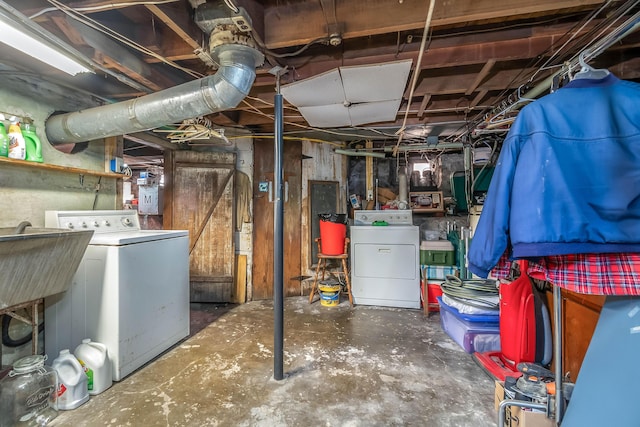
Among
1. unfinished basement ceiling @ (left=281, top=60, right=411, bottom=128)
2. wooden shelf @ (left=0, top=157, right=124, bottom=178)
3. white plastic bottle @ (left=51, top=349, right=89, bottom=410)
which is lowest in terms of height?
white plastic bottle @ (left=51, top=349, right=89, bottom=410)

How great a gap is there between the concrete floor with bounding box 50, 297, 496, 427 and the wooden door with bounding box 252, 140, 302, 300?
0.98 metres

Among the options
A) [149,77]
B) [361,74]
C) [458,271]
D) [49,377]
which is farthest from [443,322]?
[149,77]

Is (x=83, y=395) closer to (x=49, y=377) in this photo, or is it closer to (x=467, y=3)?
(x=49, y=377)

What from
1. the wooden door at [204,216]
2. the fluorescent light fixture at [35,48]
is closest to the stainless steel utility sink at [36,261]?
the fluorescent light fixture at [35,48]

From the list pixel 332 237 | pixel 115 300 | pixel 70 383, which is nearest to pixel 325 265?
pixel 332 237

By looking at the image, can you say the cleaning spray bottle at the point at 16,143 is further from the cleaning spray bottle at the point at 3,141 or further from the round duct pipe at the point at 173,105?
the round duct pipe at the point at 173,105

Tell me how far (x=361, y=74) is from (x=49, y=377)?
2.79 meters

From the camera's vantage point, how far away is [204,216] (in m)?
3.64

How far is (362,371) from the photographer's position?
6.78 ft

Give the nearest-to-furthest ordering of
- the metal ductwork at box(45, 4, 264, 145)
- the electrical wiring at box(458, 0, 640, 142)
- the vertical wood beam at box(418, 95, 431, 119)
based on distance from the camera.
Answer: the electrical wiring at box(458, 0, 640, 142)
the metal ductwork at box(45, 4, 264, 145)
the vertical wood beam at box(418, 95, 431, 119)

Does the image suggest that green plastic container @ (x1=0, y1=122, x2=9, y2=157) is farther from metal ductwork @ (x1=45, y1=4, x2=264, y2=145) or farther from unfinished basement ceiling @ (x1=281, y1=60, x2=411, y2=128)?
unfinished basement ceiling @ (x1=281, y1=60, x2=411, y2=128)

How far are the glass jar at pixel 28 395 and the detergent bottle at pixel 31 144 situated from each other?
4.42 ft

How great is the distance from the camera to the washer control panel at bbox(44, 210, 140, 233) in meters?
2.07

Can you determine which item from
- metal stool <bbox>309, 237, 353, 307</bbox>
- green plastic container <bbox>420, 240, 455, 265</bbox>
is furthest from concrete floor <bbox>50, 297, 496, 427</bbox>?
green plastic container <bbox>420, 240, 455, 265</bbox>
